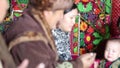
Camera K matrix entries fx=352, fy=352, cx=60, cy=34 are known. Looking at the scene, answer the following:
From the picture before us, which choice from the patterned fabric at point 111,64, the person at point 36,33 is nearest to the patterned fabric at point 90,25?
the patterned fabric at point 111,64

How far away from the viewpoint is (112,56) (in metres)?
3.21

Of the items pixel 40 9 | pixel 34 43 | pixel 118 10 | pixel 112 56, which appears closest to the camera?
pixel 34 43

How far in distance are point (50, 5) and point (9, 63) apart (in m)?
0.69

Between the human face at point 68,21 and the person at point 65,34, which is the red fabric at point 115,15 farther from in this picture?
the human face at point 68,21

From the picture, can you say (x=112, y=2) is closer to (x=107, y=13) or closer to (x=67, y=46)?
(x=107, y=13)

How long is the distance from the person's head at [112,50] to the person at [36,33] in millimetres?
997

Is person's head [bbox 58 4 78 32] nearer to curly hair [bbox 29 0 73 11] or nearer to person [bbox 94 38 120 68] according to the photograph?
person [bbox 94 38 120 68]

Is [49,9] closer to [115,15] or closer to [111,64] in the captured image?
[111,64]

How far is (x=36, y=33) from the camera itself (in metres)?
2.06

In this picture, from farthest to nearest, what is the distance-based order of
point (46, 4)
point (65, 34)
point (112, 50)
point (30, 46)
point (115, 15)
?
point (115, 15) → point (65, 34) → point (112, 50) → point (46, 4) → point (30, 46)

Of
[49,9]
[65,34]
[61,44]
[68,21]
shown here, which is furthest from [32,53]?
[65,34]

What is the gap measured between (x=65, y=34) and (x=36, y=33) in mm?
1328

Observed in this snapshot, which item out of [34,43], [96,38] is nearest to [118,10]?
[96,38]

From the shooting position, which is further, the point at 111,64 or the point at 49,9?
the point at 111,64
